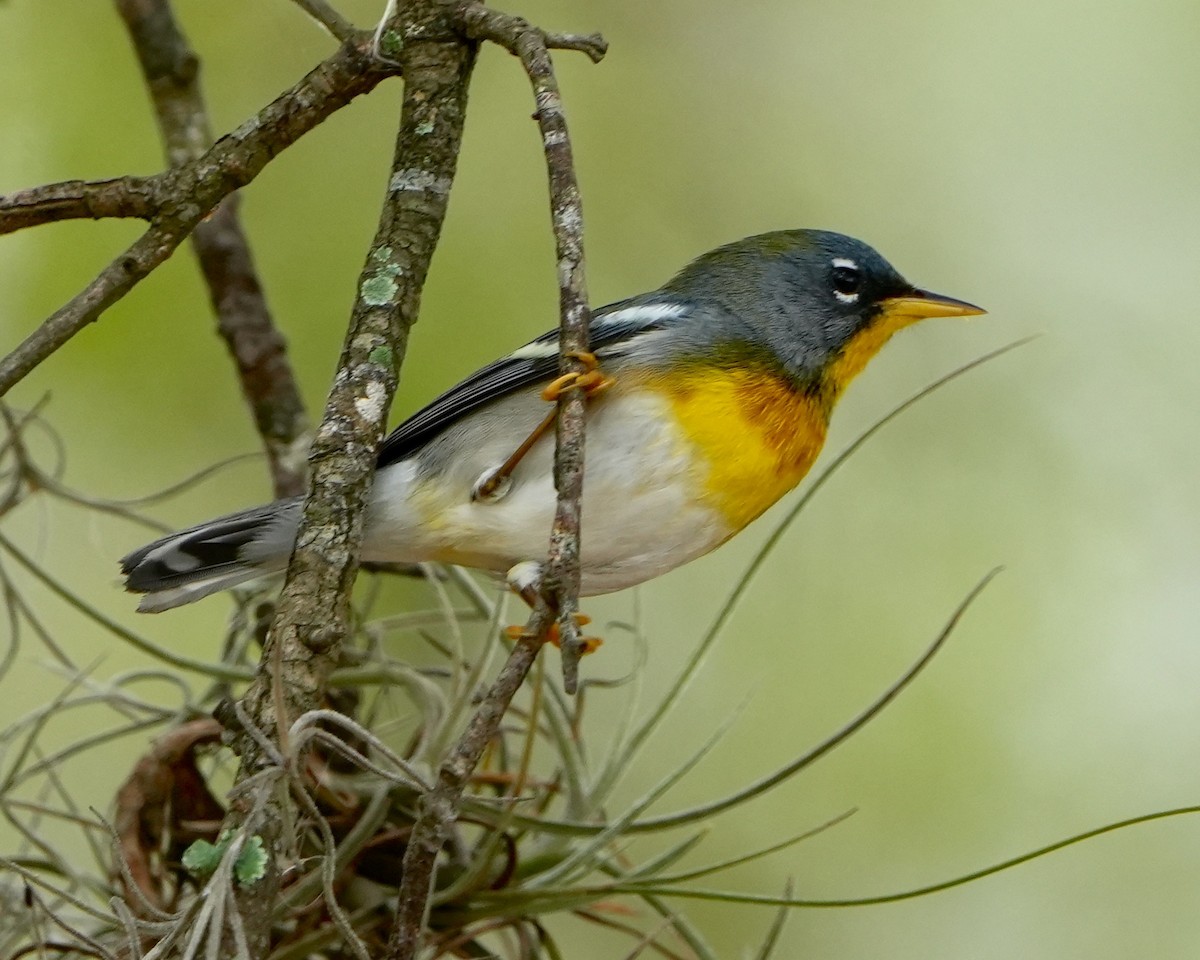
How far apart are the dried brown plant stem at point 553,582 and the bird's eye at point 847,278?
140 cm

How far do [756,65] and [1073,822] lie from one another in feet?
9.84

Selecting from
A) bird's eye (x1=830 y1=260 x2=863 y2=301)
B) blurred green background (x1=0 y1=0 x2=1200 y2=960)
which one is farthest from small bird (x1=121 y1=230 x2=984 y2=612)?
blurred green background (x1=0 y1=0 x2=1200 y2=960)

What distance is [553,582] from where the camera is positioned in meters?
1.66

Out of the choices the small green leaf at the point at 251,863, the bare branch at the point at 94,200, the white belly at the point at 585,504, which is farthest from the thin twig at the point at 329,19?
the small green leaf at the point at 251,863

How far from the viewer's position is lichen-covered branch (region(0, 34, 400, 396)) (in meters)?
1.89

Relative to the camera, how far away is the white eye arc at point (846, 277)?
315 cm

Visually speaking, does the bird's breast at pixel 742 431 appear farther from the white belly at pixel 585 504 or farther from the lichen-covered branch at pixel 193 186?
the lichen-covered branch at pixel 193 186

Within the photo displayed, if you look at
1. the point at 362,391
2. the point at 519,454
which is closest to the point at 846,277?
the point at 519,454

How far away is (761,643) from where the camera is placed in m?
5.12

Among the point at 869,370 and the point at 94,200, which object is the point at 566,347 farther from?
the point at 869,370

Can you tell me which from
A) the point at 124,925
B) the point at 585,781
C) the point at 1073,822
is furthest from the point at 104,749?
the point at 124,925

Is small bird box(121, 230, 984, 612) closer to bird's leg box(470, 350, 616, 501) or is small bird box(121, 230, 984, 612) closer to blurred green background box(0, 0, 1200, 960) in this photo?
bird's leg box(470, 350, 616, 501)

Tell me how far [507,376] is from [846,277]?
0.88 m

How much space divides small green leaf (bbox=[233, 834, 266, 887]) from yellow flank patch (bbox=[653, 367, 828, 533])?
1.25m
